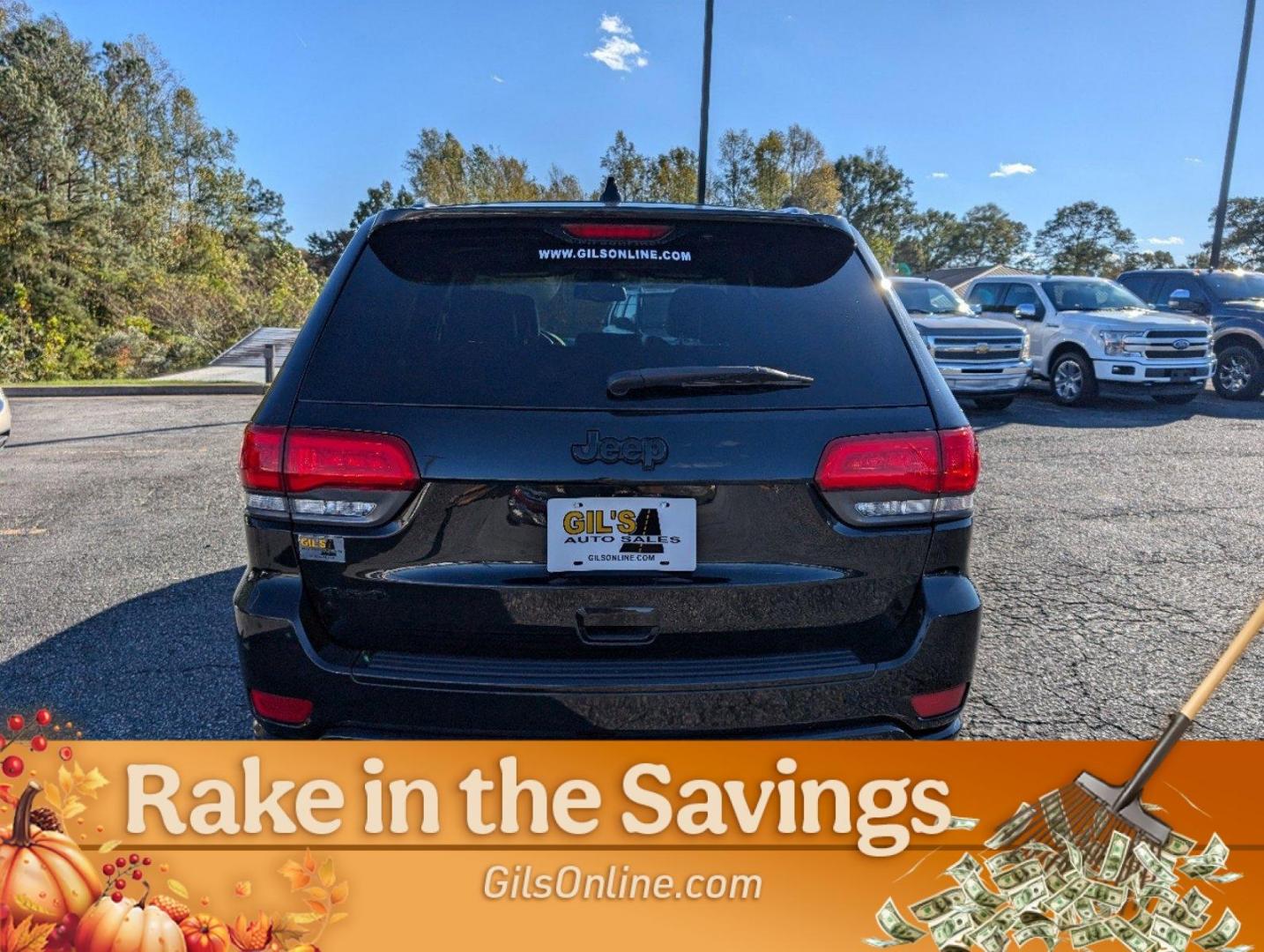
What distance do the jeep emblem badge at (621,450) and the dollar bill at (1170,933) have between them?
1510 millimetres

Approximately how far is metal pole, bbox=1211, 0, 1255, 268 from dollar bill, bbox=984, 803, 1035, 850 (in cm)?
2138

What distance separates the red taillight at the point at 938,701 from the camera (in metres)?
1.97

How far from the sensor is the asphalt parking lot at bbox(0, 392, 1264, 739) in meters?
3.32

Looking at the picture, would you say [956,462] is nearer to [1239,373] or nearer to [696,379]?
[696,379]

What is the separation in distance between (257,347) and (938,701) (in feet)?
87.0

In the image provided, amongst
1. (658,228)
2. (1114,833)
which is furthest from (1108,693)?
(658,228)

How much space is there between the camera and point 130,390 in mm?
13789

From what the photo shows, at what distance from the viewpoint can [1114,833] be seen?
2.02m

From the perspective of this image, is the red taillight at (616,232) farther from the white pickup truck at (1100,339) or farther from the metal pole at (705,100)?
the metal pole at (705,100)

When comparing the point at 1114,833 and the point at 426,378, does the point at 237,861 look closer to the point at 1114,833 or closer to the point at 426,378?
the point at 426,378

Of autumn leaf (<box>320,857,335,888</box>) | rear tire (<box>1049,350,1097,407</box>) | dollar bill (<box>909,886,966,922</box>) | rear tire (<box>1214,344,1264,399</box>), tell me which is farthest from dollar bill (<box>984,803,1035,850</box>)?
rear tire (<box>1214,344,1264,399</box>)

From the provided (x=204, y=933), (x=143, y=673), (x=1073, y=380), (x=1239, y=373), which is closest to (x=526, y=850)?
(x=204, y=933)

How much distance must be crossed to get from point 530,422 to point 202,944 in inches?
53.2

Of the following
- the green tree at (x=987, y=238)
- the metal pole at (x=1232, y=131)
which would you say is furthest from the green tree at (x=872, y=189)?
the metal pole at (x=1232, y=131)
